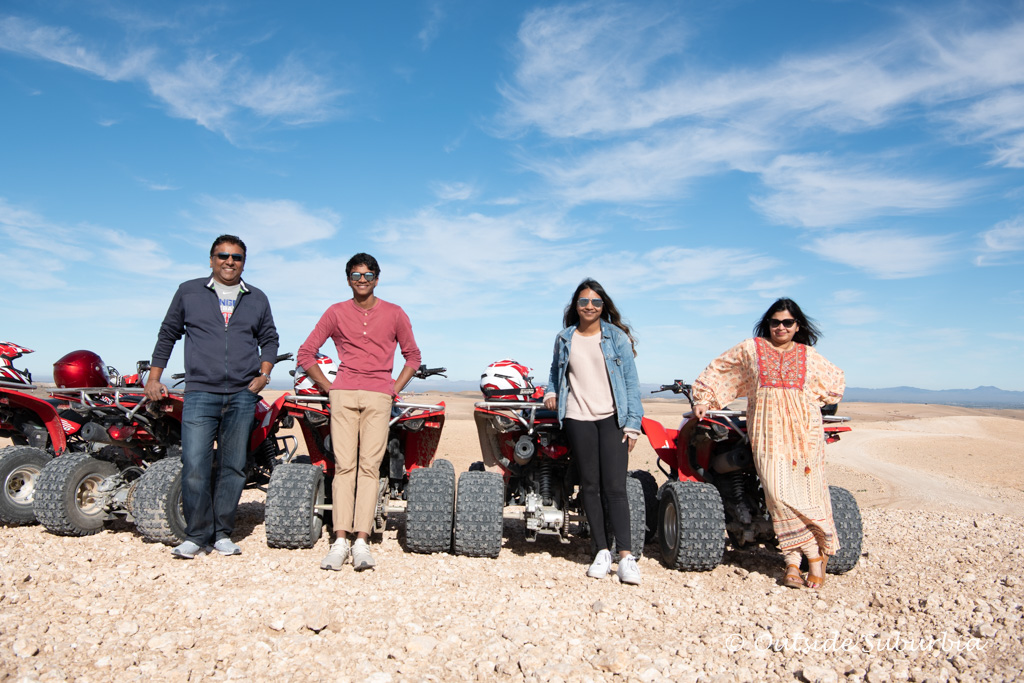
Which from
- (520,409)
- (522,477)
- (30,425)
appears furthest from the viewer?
(30,425)

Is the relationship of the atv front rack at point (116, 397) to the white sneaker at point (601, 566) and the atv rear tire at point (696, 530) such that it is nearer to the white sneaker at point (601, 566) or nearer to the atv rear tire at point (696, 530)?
the white sneaker at point (601, 566)

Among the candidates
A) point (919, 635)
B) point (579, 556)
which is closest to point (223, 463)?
point (579, 556)

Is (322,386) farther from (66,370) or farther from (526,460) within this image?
(66,370)

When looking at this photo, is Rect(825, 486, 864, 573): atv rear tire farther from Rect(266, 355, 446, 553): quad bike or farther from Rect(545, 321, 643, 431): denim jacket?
Rect(266, 355, 446, 553): quad bike

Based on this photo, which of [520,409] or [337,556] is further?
[520,409]

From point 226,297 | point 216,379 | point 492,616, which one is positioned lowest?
point 492,616

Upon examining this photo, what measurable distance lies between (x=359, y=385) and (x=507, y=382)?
1.31m

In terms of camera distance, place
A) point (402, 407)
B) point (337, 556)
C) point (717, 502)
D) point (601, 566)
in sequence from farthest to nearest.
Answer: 1. point (402, 407)
2. point (717, 502)
3. point (601, 566)
4. point (337, 556)

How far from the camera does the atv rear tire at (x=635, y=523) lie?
5051mm

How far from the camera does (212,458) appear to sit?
511 cm

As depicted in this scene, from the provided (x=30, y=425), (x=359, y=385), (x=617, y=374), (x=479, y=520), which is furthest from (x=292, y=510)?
(x=30, y=425)

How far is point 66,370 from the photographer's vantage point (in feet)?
21.1

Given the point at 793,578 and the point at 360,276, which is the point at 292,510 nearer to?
the point at 360,276

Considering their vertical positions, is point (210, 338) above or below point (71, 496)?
above
